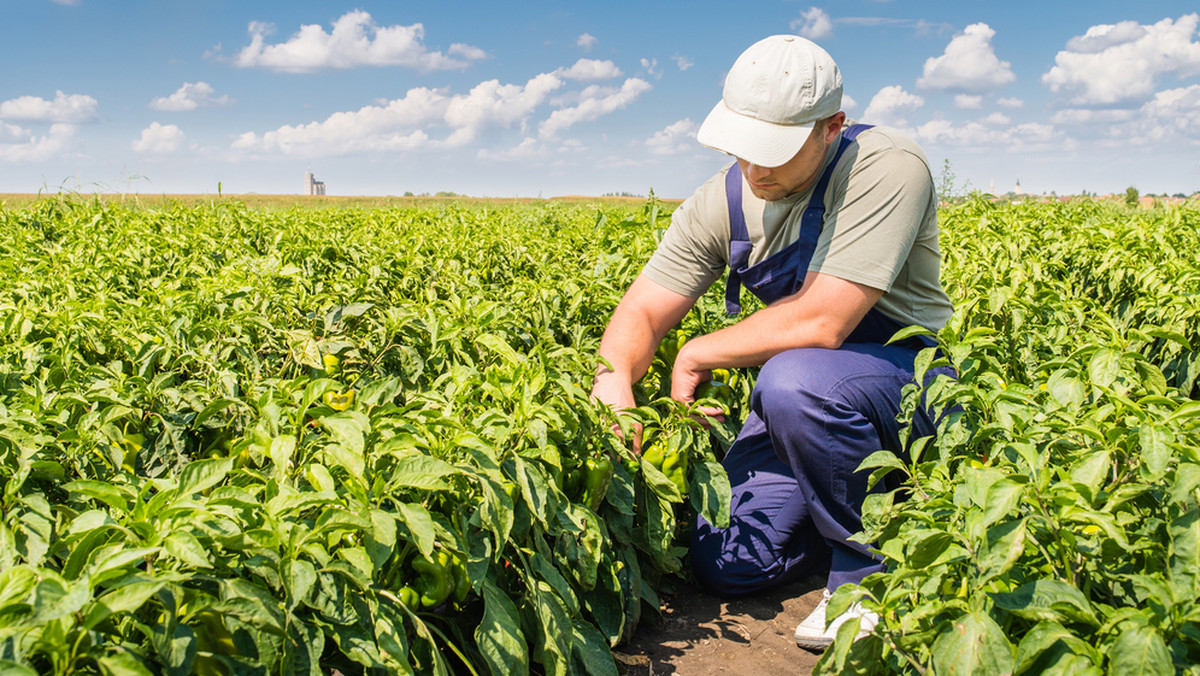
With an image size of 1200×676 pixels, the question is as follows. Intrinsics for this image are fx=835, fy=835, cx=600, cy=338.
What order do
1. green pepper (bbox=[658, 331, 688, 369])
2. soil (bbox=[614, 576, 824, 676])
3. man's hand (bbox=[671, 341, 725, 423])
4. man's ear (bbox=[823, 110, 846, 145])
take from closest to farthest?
soil (bbox=[614, 576, 824, 676]), man's ear (bbox=[823, 110, 846, 145]), man's hand (bbox=[671, 341, 725, 423]), green pepper (bbox=[658, 331, 688, 369])

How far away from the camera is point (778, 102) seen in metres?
2.37

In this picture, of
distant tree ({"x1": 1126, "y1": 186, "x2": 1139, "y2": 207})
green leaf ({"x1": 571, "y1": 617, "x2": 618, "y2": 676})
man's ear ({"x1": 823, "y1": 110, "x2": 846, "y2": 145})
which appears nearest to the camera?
green leaf ({"x1": 571, "y1": 617, "x2": 618, "y2": 676})

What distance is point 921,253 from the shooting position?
8.66 ft

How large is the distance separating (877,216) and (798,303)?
0.34m

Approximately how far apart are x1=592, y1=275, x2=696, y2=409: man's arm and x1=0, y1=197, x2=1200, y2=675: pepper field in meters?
0.09

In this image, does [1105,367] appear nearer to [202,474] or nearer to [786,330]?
[786,330]

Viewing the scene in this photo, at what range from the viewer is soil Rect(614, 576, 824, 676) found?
2285 millimetres

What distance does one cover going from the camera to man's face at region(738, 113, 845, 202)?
2465 millimetres

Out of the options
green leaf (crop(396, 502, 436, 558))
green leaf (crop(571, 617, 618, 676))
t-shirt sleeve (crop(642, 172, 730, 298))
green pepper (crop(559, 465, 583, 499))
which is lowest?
green leaf (crop(571, 617, 618, 676))

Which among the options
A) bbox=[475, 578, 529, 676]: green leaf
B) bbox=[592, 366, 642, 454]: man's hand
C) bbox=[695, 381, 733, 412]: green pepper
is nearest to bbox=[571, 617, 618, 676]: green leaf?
bbox=[475, 578, 529, 676]: green leaf

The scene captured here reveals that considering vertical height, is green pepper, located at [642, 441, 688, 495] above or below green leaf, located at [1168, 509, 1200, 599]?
below

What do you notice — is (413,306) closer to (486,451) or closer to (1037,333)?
(486,451)

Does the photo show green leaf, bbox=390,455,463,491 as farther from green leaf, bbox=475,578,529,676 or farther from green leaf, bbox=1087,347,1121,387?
green leaf, bbox=1087,347,1121,387

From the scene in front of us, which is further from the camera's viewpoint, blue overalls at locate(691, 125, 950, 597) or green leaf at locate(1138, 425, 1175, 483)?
blue overalls at locate(691, 125, 950, 597)
